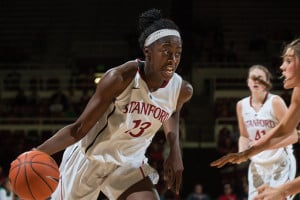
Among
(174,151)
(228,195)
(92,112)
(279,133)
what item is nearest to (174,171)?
(174,151)

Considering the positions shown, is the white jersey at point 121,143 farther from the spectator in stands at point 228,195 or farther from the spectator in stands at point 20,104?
the spectator in stands at point 20,104

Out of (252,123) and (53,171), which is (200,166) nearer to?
(252,123)

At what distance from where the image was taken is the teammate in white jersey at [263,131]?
559cm

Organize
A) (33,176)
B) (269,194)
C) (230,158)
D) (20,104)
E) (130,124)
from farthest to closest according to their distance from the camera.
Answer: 1. (20,104)
2. (230,158)
3. (130,124)
4. (33,176)
5. (269,194)

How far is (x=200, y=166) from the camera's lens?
10.7 m

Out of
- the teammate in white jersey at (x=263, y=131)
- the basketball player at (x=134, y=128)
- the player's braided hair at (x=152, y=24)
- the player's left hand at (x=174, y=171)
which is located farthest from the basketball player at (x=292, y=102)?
the teammate in white jersey at (x=263, y=131)

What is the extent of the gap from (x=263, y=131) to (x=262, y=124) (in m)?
0.07

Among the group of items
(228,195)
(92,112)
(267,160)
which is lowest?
(228,195)

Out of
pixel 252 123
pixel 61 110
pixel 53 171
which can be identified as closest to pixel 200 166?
pixel 61 110

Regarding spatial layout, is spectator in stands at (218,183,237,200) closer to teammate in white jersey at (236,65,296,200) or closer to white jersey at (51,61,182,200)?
→ teammate in white jersey at (236,65,296,200)

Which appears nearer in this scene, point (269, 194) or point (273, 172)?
point (269, 194)

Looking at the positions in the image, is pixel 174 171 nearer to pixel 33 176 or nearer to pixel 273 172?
pixel 33 176

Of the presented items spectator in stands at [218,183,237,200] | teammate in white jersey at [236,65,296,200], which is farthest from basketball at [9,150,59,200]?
Result: spectator in stands at [218,183,237,200]

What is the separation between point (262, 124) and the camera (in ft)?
18.6
